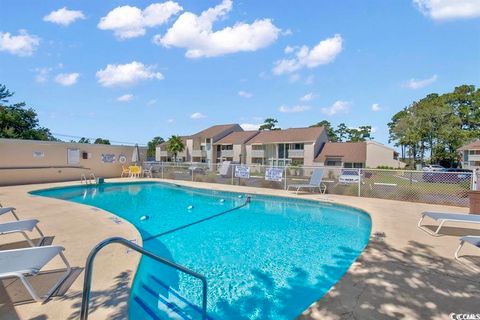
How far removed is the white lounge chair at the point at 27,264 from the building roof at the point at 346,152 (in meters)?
36.4

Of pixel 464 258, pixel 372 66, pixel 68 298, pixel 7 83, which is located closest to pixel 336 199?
pixel 464 258

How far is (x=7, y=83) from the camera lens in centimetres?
3116

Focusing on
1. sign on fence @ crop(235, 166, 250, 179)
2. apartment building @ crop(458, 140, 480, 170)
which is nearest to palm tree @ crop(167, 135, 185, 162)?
sign on fence @ crop(235, 166, 250, 179)

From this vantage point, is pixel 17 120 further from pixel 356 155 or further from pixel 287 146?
pixel 356 155

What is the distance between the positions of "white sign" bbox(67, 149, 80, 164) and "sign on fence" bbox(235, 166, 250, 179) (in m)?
11.1

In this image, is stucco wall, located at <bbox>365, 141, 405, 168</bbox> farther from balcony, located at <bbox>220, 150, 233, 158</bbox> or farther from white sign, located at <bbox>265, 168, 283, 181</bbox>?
white sign, located at <bbox>265, 168, 283, 181</bbox>

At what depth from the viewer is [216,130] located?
47781 millimetres

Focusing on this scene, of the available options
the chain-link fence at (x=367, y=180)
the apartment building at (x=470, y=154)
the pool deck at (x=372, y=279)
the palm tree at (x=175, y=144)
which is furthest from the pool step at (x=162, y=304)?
the palm tree at (x=175, y=144)

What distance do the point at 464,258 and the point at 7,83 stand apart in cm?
4283

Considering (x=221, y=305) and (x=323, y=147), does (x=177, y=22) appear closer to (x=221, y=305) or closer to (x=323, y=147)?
(x=221, y=305)

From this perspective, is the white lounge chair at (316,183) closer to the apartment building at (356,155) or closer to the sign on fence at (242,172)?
the sign on fence at (242,172)

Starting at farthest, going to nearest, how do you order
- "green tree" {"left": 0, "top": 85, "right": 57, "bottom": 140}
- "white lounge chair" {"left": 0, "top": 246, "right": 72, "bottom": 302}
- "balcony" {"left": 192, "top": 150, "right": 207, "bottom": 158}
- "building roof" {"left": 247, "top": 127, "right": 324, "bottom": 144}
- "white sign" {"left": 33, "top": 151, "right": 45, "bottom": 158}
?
1. "balcony" {"left": 192, "top": 150, "right": 207, "bottom": 158}
2. "building roof" {"left": 247, "top": 127, "right": 324, "bottom": 144}
3. "green tree" {"left": 0, "top": 85, "right": 57, "bottom": 140}
4. "white sign" {"left": 33, "top": 151, "right": 45, "bottom": 158}
5. "white lounge chair" {"left": 0, "top": 246, "right": 72, "bottom": 302}

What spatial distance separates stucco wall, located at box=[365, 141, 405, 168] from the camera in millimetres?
35831

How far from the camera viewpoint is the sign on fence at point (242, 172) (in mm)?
15211
